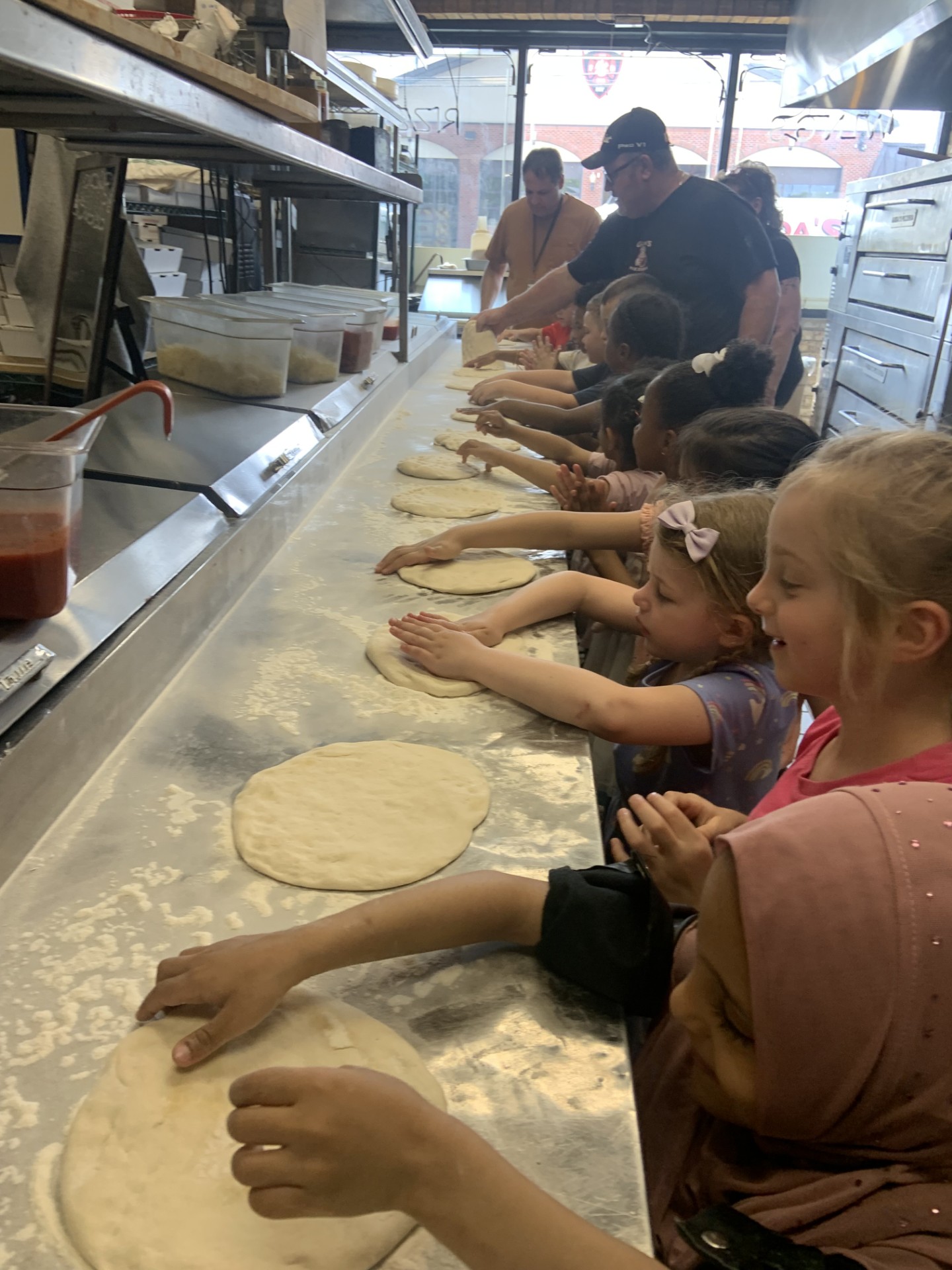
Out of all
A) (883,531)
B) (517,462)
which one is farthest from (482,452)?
(883,531)

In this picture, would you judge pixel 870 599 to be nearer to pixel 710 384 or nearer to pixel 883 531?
pixel 883 531

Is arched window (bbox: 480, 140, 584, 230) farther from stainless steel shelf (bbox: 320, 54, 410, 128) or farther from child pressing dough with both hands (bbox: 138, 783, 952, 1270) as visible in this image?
child pressing dough with both hands (bbox: 138, 783, 952, 1270)

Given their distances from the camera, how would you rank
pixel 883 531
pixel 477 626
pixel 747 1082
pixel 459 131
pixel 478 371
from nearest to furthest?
pixel 747 1082 → pixel 883 531 → pixel 477 626 → pixel 478 371 → pixel 459 131

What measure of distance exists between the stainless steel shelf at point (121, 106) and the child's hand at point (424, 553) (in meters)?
0.70

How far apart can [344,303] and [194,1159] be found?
275 cm

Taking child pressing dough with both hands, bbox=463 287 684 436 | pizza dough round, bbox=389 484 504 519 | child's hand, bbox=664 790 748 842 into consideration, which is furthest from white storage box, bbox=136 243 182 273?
child's hand, bbox=664 790 748 842

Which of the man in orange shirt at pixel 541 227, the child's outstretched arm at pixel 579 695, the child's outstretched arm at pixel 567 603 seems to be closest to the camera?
the child's outstretched arm at pixel 579 695

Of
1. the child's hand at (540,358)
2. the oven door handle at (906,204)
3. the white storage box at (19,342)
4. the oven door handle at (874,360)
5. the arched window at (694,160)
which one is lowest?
the child's hand at (540,358)

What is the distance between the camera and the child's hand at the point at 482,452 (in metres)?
2.39

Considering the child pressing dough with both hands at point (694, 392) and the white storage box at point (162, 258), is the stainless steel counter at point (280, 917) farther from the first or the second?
the white storage box at point (162, 258)

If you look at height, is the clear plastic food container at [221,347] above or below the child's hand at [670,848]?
above

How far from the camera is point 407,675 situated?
130 cm

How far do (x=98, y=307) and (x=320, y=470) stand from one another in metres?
0.59

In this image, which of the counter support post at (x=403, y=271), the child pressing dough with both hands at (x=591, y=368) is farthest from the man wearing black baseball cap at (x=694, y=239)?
the counter support post at (x=403, y=271)
